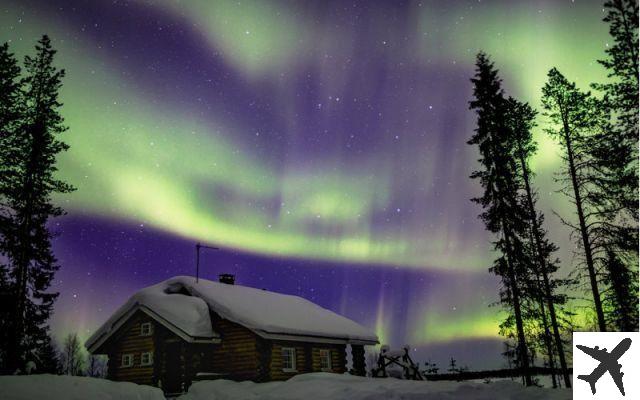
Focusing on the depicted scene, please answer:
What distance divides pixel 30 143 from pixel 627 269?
24.1 meters

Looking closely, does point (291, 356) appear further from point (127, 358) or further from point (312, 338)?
point (127, 358)

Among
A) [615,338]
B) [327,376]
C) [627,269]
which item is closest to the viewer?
[615,338]

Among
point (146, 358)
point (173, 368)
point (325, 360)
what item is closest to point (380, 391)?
point (173, 368)

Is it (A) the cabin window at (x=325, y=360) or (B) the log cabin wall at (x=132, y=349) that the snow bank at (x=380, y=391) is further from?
(A) the cabin window at (x=325, y=360)

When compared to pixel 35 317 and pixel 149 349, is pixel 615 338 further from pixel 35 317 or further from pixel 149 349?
pixel 35 317

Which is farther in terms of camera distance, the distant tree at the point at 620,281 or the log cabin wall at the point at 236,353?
the log cabin wall at the point at 236,353

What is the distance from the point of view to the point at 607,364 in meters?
8.86

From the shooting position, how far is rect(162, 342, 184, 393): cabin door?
19703 millimetres

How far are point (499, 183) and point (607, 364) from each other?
12.6 metres

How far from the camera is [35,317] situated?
21.2 m

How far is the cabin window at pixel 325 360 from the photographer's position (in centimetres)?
2416

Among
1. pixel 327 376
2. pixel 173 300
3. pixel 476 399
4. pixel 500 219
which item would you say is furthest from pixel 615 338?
pixel 173 300

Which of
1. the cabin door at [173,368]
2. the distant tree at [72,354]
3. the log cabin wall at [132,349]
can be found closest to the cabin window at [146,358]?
the log cabin wall at [132,349]

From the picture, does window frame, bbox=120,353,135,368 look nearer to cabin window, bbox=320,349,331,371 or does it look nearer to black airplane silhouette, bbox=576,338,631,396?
cabin window, bbox=320,349,331,371
